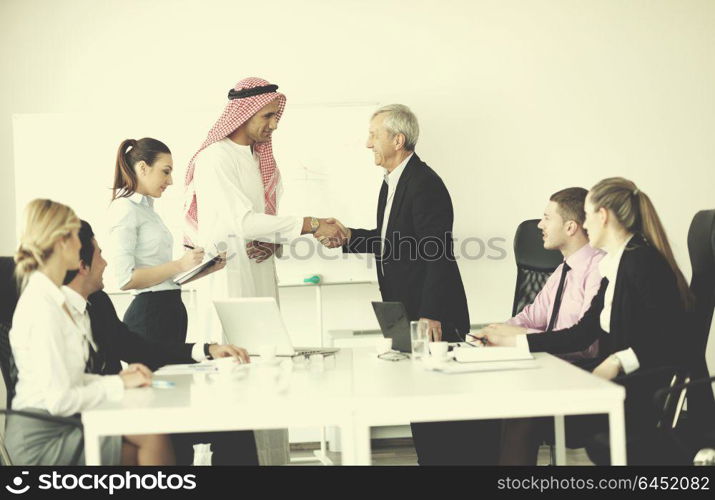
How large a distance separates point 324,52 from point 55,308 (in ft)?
10.3

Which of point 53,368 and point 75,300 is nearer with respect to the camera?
point 53,368

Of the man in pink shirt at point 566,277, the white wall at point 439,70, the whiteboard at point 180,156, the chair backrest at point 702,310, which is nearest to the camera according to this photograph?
the chair backrest at point 702,310

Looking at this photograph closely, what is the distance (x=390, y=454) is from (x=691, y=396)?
2.40 m

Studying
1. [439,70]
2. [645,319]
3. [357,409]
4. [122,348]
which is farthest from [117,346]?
[439,70]

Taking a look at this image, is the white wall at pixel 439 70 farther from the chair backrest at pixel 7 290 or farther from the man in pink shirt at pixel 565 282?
the chair backrest at pixel 7 290

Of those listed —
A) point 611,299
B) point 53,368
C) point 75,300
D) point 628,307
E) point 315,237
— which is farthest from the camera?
point 315,237

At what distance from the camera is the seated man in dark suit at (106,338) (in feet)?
8.57

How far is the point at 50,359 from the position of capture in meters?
2.25

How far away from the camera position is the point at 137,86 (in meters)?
5.08

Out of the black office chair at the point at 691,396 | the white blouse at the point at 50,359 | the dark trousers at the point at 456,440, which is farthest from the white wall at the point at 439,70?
the white blouse at the point at 50,359

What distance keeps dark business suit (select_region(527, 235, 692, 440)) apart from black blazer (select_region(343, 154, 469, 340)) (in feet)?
2.44

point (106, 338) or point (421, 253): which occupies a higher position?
point (421, 253)

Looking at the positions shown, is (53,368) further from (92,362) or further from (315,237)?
(315,237)
